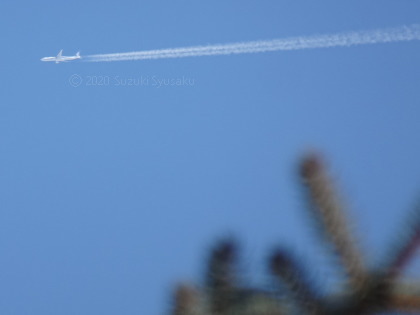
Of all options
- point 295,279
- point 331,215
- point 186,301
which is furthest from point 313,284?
point 186,301

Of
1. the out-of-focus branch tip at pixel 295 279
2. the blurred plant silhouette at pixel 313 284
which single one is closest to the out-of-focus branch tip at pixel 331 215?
the blurred plant silhouette at pixel 313 284

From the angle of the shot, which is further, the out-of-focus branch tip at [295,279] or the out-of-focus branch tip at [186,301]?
the out-of-focus branch tip at [186,301]

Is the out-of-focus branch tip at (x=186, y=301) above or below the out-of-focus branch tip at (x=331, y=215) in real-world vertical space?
below

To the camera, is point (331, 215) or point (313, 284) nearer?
point (331, 215)

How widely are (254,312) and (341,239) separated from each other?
15.0 inches

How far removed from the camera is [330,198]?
8.16 ft

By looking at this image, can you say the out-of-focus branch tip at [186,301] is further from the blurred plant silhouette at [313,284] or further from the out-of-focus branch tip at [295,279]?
the out-of-focus branch tip at [295,279]

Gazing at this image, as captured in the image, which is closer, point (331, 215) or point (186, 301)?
point (331, 215)

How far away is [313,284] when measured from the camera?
260 cm

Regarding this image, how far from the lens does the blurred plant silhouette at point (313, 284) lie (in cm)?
249

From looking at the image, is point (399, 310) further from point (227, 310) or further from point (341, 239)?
point (227, 310)

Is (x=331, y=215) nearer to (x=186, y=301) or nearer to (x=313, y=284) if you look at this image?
(x=313, y=284)

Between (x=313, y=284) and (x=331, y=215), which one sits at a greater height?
(x=331, y=215)

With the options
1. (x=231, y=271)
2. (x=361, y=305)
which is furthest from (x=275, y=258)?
(x=361, y=305)
